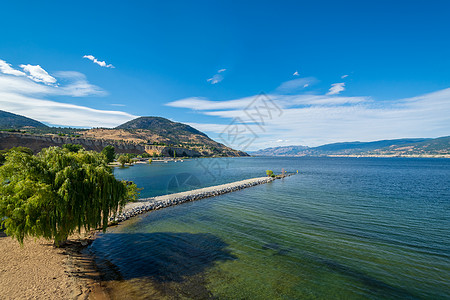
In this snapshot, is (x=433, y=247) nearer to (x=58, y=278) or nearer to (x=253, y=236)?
(x=253, y=236)

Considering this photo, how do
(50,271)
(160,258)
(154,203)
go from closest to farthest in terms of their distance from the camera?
(50,271), (160,258), (154,203)

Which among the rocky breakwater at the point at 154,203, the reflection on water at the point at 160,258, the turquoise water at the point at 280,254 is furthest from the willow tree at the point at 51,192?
the rocky breakwater at the point at 154,203

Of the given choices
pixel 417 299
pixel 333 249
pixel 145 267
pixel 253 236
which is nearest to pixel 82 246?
pixel 145 267

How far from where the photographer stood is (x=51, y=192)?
10.3 m

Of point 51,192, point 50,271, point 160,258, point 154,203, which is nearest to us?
point 50,271

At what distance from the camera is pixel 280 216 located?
21.1 metres

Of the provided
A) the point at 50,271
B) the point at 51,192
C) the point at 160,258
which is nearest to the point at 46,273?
the point at 50,271

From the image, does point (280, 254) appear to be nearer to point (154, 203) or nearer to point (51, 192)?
point (51, 192)

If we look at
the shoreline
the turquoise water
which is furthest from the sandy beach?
the turquoise water

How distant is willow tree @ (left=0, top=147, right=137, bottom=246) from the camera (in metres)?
9.81

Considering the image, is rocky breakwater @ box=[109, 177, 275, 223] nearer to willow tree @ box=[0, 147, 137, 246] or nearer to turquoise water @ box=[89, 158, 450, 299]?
turquoise water @ box=[89, 158, 450, 299]

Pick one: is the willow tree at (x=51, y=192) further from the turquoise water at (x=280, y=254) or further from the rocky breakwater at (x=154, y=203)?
the rocky breakwater at (x=154, y=203)

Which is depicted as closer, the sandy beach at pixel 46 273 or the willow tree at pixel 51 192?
the sandy beach at pixel 46 273

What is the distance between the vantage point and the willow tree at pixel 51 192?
A: 32.2ft
